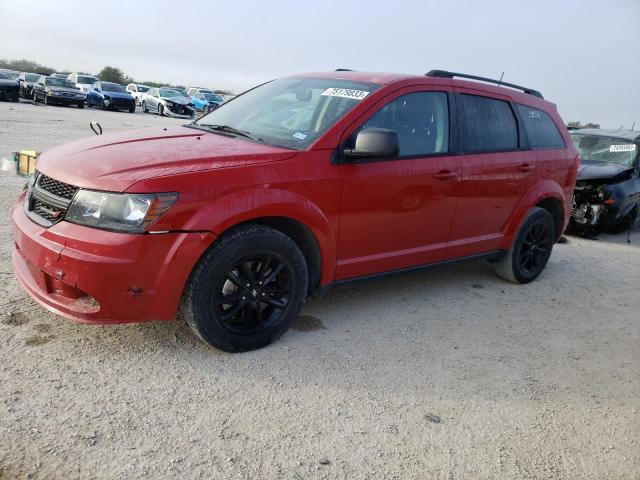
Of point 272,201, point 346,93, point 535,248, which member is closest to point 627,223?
point 535,248

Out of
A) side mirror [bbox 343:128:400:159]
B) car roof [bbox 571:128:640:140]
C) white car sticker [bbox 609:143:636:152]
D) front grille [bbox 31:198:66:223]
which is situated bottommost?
front grille [bbox 31:198:66:223]

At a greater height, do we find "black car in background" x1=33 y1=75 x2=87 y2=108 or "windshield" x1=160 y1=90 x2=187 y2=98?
"windshield" x1=160 y1=90 x2=187 y2=98

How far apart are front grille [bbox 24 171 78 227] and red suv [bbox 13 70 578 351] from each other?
0.4 inches

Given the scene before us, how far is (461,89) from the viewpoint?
4496 mm

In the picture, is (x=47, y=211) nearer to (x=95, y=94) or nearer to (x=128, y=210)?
(x=128, y=210)

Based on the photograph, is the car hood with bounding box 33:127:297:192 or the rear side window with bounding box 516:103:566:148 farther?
the rear side window with bounding box 516:103:566:148

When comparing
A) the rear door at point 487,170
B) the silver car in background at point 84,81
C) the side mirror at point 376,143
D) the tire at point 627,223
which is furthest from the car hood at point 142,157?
the silver car in background at point 84,81

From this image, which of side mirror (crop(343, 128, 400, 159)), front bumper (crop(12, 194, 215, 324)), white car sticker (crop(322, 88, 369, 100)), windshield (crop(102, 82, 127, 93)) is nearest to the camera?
front bumper (crop(12, 194, 215, 324))

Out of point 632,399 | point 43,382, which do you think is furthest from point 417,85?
point 43,382

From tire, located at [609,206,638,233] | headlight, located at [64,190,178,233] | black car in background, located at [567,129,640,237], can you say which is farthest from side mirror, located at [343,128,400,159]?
tire, located at [609,206,638,233]

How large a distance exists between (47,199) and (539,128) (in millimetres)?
4260

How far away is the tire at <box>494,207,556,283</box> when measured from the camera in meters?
5.18

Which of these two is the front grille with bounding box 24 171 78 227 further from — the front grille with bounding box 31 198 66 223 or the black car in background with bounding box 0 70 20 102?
the black car in background with bounding box 0 70 20 102

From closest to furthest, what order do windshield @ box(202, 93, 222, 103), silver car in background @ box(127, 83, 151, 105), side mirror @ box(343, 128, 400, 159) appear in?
side mirror @ box(343, 128, 400, 159)
silver car in background @ box(127, 83, 151, 105)
windshield @ box(202, 93, 222, 103)
